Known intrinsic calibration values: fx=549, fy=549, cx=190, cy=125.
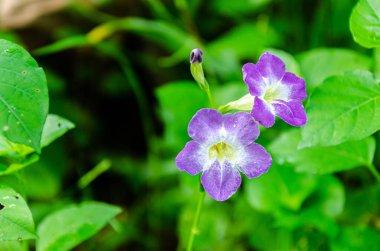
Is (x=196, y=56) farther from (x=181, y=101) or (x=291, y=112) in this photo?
(x=181, y=101)

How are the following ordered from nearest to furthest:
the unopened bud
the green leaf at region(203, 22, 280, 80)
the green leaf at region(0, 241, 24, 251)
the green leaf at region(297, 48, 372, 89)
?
the unopened bud
the green leaf at region(0, 241, 24, 251)
the green leaf at region(297, 48, 372, 89)
the green leaf at region(203, 22, 280, 80)

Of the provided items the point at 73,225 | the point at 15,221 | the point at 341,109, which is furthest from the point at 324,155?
the point at 15,221

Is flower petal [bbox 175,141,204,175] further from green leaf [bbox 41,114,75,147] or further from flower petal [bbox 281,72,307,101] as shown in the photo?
green leaf [bbox 41,114,75,147]

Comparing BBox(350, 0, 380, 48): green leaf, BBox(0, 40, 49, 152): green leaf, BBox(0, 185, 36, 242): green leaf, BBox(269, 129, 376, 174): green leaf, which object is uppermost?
BBox(0, 40, 49, 152): green leaf

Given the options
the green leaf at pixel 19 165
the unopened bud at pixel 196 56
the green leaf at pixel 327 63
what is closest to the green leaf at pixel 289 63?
the green leaf at pixel 327 63

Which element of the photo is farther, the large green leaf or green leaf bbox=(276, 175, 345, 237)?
green leaf bbox=(276, 175, 345, 237)

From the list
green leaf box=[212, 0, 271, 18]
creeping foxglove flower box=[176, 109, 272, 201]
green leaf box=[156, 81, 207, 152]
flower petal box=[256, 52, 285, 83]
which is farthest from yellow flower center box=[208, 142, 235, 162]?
green leaf box=[212, 0, 271, 18]
